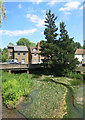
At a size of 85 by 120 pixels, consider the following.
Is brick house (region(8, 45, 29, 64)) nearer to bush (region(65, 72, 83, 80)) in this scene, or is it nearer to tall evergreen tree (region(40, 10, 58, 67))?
tall evergreen tree (region(40, 10, 58, 67))

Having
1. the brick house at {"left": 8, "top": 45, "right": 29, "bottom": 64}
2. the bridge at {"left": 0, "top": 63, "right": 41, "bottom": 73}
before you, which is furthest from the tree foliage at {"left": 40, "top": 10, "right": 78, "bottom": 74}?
the brick house at {"left": 8, "top": 45, "right": 29, "bottom": 64}

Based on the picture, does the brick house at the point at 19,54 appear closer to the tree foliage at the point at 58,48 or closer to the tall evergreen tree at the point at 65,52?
the tree foliage at the point at 58,48

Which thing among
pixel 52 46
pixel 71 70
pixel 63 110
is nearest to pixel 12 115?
pixel 63 110

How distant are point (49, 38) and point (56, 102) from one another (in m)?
19.1

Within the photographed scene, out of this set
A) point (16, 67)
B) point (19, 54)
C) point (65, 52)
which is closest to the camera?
A: point (65, 52)

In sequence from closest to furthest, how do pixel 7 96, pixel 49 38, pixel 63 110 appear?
1. pixel 63 110
2. pixel 7 96
3. pixel 49 38

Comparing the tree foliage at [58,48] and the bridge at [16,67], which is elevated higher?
the tree foliage at [58,48]

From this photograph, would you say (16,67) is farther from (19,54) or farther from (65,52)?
(19,54)

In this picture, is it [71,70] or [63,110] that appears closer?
[63,110]

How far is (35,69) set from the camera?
105 ft

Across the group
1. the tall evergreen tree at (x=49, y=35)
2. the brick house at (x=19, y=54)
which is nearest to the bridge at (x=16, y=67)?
→ the tall evergreen tree at (x=49, y=35)

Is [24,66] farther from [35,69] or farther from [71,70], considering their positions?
[71,70]

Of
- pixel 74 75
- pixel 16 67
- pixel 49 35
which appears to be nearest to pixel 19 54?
pixel 16 67

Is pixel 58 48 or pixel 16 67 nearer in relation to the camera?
pixel 58 48
